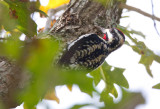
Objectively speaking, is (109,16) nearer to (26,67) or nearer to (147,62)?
(147,62)

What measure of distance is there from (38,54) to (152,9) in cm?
271

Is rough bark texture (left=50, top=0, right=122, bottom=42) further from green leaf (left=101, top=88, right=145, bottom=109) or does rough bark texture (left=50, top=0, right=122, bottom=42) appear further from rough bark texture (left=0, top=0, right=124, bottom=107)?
green leaf (left=101, top=88, right=145, bottom=109)

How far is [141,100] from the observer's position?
21.1 inches

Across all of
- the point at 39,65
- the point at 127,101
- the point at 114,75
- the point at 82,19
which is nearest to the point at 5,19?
the point at 39,65

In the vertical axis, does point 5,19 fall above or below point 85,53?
below

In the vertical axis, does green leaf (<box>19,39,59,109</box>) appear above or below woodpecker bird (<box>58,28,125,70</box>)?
below

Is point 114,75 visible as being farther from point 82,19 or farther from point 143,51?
point 82,19

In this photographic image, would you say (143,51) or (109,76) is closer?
(143,51)

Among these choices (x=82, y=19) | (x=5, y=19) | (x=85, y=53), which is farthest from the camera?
(x=82, y=19)

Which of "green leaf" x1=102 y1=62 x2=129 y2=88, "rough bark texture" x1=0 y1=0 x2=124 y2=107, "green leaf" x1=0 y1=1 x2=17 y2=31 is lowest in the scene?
"green leaf" x1=0 y1=1 x2=17 y2=31

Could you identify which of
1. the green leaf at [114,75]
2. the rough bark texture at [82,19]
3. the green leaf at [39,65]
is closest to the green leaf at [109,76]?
the green leaf at [114,75]

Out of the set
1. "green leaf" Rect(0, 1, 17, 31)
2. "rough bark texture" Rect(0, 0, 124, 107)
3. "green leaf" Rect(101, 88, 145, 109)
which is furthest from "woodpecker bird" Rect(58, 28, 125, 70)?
"green leaf" Rect(101, 88, 145, 109)

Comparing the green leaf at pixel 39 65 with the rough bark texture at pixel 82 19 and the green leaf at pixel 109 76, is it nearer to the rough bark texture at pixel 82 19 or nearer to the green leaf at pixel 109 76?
the rough bark texture at pixel 82 19

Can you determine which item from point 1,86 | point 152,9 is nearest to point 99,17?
point 152,9
